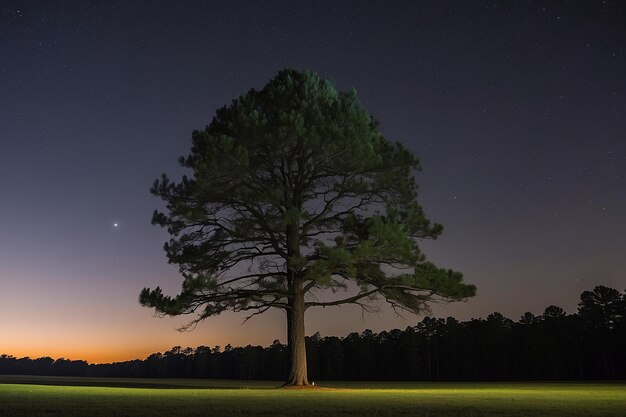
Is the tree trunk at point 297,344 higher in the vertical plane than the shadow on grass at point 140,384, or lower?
higher

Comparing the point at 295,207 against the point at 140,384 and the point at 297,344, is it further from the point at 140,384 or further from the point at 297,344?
the point at 140,384

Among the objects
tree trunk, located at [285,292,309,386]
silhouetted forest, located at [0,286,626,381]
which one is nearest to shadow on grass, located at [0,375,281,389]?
tree trunk, located at [285,292,309,386]

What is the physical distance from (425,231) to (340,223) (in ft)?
13.7

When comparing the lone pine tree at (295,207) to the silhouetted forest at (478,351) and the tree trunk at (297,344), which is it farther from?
the silhouetted forest at (478,351)

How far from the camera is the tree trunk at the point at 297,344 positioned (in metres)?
24.4

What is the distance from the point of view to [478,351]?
93312 mm

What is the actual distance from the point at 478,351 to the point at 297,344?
76.4 m

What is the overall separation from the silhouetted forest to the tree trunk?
5117 cm

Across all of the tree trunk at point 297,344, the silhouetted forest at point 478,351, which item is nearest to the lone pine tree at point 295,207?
the tree trunk at point 297,344

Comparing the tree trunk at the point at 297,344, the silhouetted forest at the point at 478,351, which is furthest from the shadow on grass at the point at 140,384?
the silhouetted forest at the point at 478,351

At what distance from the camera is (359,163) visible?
81.7 feet

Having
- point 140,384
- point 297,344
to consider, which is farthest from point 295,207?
point 140,384

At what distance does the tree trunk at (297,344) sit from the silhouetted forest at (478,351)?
51.2 meters

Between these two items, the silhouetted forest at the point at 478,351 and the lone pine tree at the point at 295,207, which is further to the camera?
the silhouetted forest at the point at 478,351
